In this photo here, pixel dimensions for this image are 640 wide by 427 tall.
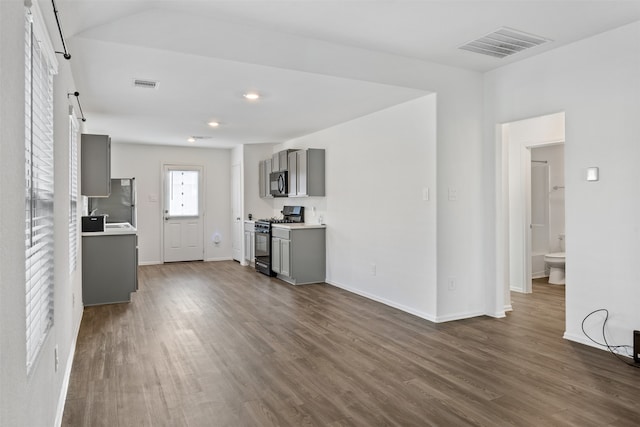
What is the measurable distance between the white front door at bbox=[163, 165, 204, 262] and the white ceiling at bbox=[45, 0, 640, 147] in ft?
12.9

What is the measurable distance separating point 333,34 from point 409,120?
159cm

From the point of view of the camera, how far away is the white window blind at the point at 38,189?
5.33 ft

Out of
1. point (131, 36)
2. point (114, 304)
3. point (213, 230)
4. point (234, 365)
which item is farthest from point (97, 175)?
point (213, 230)

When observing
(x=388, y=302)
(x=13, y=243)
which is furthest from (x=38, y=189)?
(x=388, y=302)

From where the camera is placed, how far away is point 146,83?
160 inches

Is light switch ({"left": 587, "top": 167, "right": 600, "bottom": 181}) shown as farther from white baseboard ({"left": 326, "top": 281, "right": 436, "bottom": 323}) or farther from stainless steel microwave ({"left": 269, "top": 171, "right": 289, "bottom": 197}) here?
stainless steel microwave ({"left": 269, "top": 171, "right": 289, "bottom": 197})

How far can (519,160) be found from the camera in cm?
602

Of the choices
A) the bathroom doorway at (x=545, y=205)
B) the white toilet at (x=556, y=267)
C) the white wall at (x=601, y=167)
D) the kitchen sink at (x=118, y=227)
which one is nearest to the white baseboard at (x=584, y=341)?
the white wall at (x=601, y=167)

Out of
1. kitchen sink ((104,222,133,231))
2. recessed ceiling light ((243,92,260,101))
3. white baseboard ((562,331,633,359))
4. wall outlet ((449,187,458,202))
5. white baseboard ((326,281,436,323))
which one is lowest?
white baseboard ((562,331,633,359))

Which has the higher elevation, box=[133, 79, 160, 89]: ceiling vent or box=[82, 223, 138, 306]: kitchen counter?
box=[133, 79, 160, 89]: ceiling vent

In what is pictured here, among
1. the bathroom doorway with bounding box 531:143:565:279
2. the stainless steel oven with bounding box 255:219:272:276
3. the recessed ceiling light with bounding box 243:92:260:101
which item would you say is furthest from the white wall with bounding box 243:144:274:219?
the bathroom doorway with bounding box 531:143:565:279

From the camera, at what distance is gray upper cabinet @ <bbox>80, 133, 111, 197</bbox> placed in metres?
4.61

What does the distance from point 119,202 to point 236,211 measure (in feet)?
7.23

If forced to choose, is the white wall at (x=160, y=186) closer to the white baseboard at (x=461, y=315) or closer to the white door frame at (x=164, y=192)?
the white door frame at (x=164, y=192)
